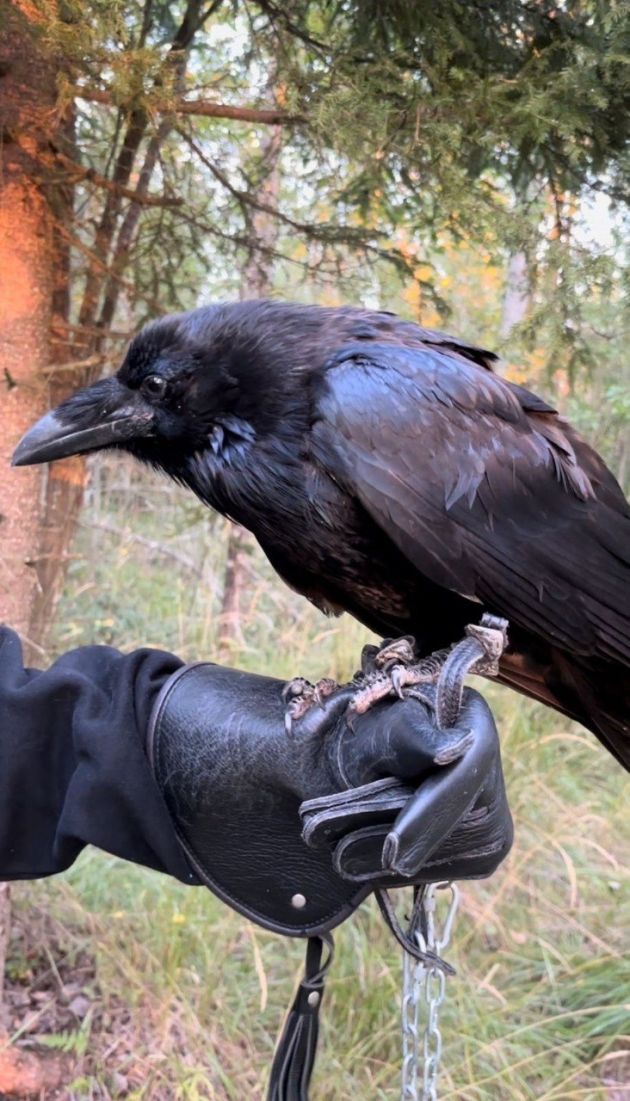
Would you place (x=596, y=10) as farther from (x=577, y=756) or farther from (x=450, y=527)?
(x=577, y=756)

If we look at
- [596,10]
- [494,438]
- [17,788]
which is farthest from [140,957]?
[596,10]

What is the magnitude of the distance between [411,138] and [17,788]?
6.64ft

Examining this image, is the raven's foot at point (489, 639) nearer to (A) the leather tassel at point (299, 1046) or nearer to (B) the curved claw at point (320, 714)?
(B) the curved claw at point (320, 714)

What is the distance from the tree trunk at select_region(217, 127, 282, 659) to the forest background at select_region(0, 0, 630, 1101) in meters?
0.04

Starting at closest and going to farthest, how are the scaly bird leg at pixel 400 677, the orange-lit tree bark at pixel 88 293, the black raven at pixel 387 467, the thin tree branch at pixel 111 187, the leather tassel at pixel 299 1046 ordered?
the leather tassel at pixel 299 1046, the scaly bird leg at pixel 400 677, the black raven at pixel 387 467, the thin tree branch at pixel 111 187, the orange-lit tree bark at pixel 88 293

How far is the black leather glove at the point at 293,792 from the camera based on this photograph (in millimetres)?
1506

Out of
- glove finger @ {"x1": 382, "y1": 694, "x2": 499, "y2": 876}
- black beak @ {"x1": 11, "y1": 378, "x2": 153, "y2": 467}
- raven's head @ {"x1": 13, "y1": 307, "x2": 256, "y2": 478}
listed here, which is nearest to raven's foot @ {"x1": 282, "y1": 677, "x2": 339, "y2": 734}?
glove finger @ {"x1": 382, "y1": 694, "x2": 499, "y2": 876}

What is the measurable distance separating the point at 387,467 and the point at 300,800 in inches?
29.2

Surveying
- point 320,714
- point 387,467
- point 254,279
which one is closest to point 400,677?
point 320,714

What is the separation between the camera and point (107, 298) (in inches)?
126

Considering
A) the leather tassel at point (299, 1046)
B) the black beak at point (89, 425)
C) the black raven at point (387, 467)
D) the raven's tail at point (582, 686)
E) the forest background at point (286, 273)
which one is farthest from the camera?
the forest background at point (286, 273)

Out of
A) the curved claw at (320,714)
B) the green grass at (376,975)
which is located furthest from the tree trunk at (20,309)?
the curved claw at (320,714)

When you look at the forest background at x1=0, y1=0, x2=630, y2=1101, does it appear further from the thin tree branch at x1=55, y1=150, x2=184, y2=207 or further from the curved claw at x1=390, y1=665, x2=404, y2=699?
the curved claw at x1=390, y1=665, x2=404, y2=699

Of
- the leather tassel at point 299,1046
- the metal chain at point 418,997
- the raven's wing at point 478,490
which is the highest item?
the raven's wing at point 478,490
